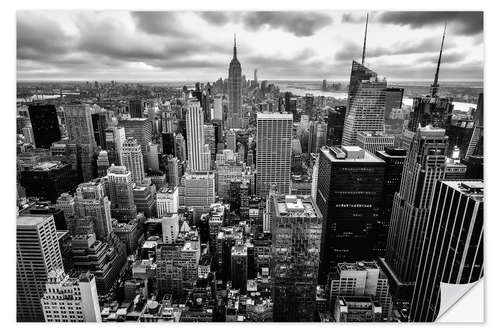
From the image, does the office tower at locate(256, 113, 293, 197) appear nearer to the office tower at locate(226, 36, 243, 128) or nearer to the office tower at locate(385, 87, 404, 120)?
the office tower at locate(226, 36, 243, 128)

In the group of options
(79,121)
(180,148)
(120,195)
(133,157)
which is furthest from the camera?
(180,148)

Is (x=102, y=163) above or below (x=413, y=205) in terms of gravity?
above

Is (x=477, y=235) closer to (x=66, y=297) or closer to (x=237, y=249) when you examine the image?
(x=66, y=297)

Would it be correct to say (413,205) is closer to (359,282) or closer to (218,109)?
(359,282)

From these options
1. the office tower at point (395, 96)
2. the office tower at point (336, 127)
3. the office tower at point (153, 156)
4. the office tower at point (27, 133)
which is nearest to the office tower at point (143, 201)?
the office tower at point (153, 156)

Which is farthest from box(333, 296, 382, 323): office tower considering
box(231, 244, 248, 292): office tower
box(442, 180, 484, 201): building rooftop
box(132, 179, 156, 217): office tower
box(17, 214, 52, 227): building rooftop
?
box(132, 179, 156, 217): office tower


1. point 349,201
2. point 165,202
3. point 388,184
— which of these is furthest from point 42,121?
point 388,184
